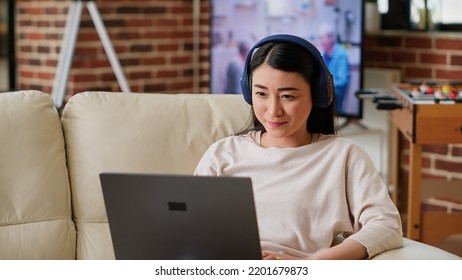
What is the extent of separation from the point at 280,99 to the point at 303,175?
184 mm

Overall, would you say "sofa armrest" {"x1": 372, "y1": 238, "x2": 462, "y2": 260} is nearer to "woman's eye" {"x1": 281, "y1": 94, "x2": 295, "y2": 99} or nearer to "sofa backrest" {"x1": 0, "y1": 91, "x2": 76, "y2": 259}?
"woman's eye" {"x1": 281, "y1": 94, "x2": 295, "y2": 99}

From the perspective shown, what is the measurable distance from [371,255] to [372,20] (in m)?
2.64

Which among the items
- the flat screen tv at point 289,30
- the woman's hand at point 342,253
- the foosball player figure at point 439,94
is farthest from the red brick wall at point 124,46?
the woman's hand at point 342,253

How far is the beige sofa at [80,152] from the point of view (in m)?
2.15

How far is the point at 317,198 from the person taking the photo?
1970 mm

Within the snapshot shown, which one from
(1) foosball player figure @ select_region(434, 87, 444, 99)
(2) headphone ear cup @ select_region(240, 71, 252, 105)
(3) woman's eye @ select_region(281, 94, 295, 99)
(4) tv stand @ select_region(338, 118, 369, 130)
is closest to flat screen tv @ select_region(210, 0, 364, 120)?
(4) tv stand @ select_region(338, 118, 369, 130)

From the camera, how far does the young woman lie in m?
1.94

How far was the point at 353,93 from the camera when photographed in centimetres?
412

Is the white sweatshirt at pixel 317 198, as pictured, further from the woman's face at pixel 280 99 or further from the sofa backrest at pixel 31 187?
the sofa backrest at pixel 31 187

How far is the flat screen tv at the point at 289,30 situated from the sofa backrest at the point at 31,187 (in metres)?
2.14

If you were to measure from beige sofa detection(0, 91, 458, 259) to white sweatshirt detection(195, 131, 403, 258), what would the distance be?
Answer: 0.94 ft

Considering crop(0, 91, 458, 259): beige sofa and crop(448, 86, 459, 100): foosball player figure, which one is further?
crop(448, 86, 459, 100): foosball player figure

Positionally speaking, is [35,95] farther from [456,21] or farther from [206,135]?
[456,21]
